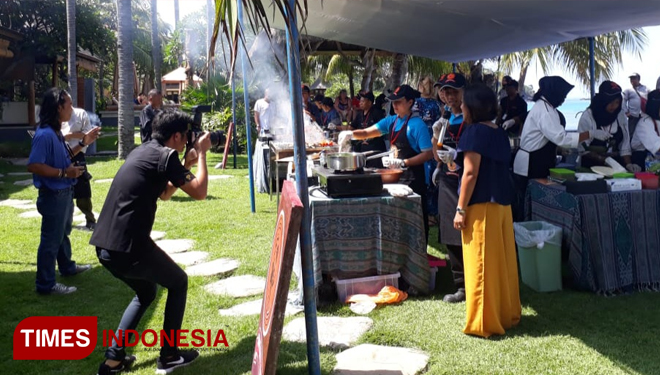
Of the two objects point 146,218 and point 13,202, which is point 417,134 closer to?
point 146,218

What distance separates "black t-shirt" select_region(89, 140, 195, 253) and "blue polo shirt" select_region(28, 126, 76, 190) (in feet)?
6.03

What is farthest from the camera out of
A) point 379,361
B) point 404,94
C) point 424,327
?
point 404,94

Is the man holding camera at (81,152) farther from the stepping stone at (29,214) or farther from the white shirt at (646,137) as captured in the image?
the white shirt at (646,137)

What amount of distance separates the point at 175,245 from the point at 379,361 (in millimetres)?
3844

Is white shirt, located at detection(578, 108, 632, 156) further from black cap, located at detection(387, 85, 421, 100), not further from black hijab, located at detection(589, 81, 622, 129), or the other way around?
black cap, located at detection(387, 85, 421, 100)

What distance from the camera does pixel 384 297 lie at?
15.0 feet

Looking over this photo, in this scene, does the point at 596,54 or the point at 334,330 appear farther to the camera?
the point at 596,54

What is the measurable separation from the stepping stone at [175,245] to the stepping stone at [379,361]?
3.34 metres

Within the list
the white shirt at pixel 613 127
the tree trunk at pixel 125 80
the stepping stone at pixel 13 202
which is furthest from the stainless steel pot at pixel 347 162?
the tree trunk at pixel 125 80

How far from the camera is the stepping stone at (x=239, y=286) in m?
5.00

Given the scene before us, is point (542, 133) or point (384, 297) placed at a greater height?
point (542, 133)

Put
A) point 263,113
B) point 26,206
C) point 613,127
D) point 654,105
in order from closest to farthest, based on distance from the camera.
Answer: point 613,127 < point 654,105 < point 26,206 < point 263,113

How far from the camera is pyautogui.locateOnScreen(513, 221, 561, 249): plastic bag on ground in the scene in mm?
4793

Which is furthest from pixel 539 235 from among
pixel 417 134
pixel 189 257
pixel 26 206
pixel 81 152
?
pixel 26 206
